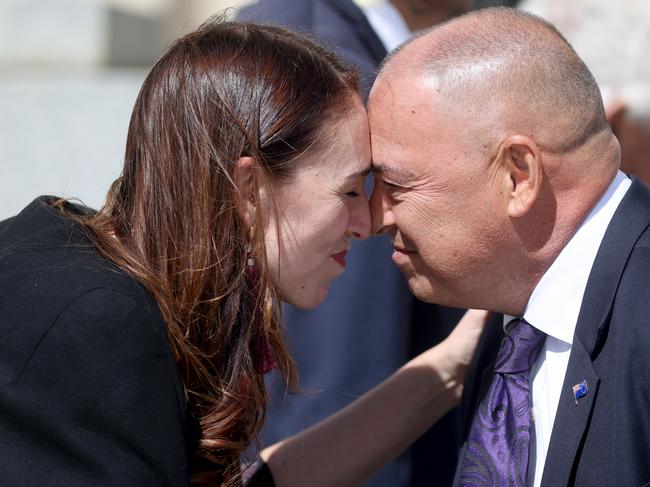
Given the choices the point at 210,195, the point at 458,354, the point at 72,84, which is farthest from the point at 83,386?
the point at 72,84

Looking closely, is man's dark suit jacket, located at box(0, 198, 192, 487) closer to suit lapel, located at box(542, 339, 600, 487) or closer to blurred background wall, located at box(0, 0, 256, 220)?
suit lapel, located at box(542, 339, 600, 487)

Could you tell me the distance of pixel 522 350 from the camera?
7.49 feet

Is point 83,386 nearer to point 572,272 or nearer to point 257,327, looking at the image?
point 257,327

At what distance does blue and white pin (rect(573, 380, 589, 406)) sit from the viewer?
203 centimetres

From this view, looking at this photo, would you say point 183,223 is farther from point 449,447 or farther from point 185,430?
point 449,447

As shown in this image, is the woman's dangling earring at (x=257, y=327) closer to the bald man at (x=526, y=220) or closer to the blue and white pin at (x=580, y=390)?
the bald man at (x=526, y=220)

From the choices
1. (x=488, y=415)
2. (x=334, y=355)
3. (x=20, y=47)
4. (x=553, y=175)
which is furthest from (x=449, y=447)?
(x=20, y=47)

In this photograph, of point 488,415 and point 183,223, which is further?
point 488,415

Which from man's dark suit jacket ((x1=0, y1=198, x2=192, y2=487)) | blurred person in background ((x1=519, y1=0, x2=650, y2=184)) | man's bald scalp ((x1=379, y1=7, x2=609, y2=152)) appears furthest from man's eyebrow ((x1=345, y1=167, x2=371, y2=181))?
blurred person in background ((x1=519, y1=0, x2=650, y2=184))

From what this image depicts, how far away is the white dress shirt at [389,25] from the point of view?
3.60m

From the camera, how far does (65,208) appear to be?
7.09 feet

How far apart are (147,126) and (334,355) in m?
1.12

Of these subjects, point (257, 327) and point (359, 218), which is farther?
point (359, 218)

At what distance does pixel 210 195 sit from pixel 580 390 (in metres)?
0.84
